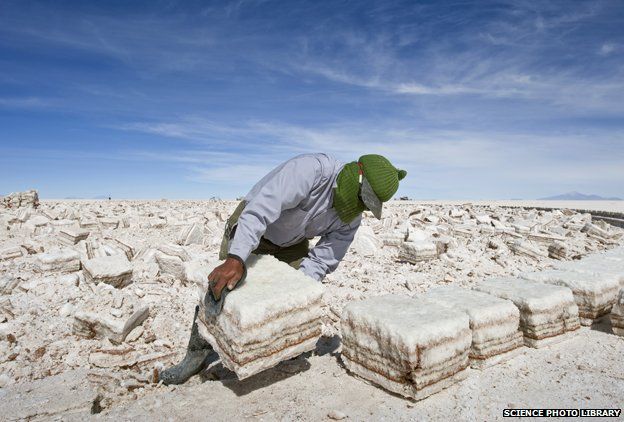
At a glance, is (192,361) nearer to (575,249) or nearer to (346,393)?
(346,393)

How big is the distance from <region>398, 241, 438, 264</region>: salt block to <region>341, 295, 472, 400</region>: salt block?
4517 millimetres

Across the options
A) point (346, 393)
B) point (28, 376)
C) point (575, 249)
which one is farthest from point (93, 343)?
point (575, 249)

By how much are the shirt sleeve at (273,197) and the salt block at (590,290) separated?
2370 millimetres

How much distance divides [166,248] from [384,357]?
4.73 m

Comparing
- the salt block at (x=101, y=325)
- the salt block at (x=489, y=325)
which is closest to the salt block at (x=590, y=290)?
the salt block at (x=489, y=325)

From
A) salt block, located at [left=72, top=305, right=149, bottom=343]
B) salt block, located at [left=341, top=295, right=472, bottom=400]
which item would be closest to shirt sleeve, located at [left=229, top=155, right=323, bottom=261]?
salt block, located at [left=341, top=295, right=472, bottom=400]

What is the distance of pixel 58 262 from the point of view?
5.43 meters

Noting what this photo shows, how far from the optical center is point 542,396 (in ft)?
7.59

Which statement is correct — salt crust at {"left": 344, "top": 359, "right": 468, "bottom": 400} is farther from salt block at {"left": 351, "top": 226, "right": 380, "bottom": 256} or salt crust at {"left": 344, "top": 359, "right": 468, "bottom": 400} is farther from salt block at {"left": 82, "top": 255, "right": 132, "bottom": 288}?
salt block at {"left": 351, "top": 226, "right": 380, "bottom": 256}

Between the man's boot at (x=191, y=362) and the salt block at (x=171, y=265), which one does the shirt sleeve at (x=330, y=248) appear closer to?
the man's boot at (x=191, y=362)

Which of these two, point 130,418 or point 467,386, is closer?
point 130,418

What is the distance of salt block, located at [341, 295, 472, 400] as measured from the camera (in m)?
2.20

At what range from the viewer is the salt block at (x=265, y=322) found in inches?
85.9

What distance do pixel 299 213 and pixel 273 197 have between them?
0.42 meters
